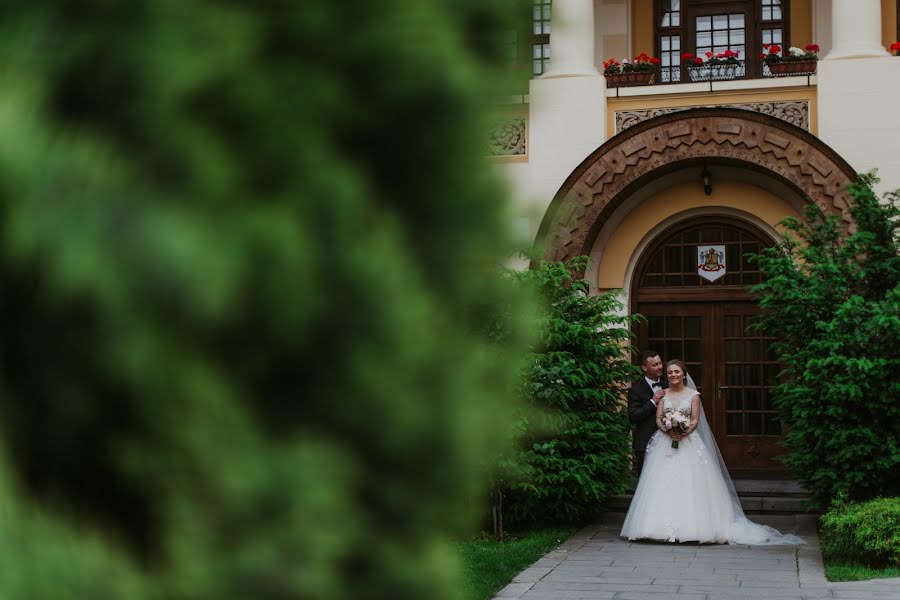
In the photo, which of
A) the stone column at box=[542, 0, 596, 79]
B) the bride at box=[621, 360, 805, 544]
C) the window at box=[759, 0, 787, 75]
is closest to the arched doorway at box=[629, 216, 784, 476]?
the stone column at box=[542, 0, 596, 79]

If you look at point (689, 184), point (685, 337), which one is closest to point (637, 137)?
point (689, 184)

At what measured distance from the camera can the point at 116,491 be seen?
124 cm

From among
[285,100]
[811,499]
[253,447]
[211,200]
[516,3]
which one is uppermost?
[516,3]

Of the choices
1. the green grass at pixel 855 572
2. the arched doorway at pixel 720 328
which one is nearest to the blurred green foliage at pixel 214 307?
the green grass at pixel 855 572

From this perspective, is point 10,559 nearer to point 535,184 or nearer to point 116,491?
point 116,491

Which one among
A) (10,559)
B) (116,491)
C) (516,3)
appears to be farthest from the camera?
(516,3)

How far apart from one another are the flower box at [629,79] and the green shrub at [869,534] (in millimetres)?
7254

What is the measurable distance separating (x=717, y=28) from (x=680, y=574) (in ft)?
32.1

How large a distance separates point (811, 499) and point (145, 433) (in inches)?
424

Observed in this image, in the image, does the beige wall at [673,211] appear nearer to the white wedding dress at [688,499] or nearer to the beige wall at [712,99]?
the beige wall at [712,99]

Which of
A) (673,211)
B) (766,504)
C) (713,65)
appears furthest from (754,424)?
(713,65)

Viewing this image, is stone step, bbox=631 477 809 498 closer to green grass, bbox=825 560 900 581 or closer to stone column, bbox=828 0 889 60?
green grass, bbox=825 560 900 581

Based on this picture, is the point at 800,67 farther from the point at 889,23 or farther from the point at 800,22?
the point at 889,23

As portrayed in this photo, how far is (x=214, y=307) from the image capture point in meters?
1.09
